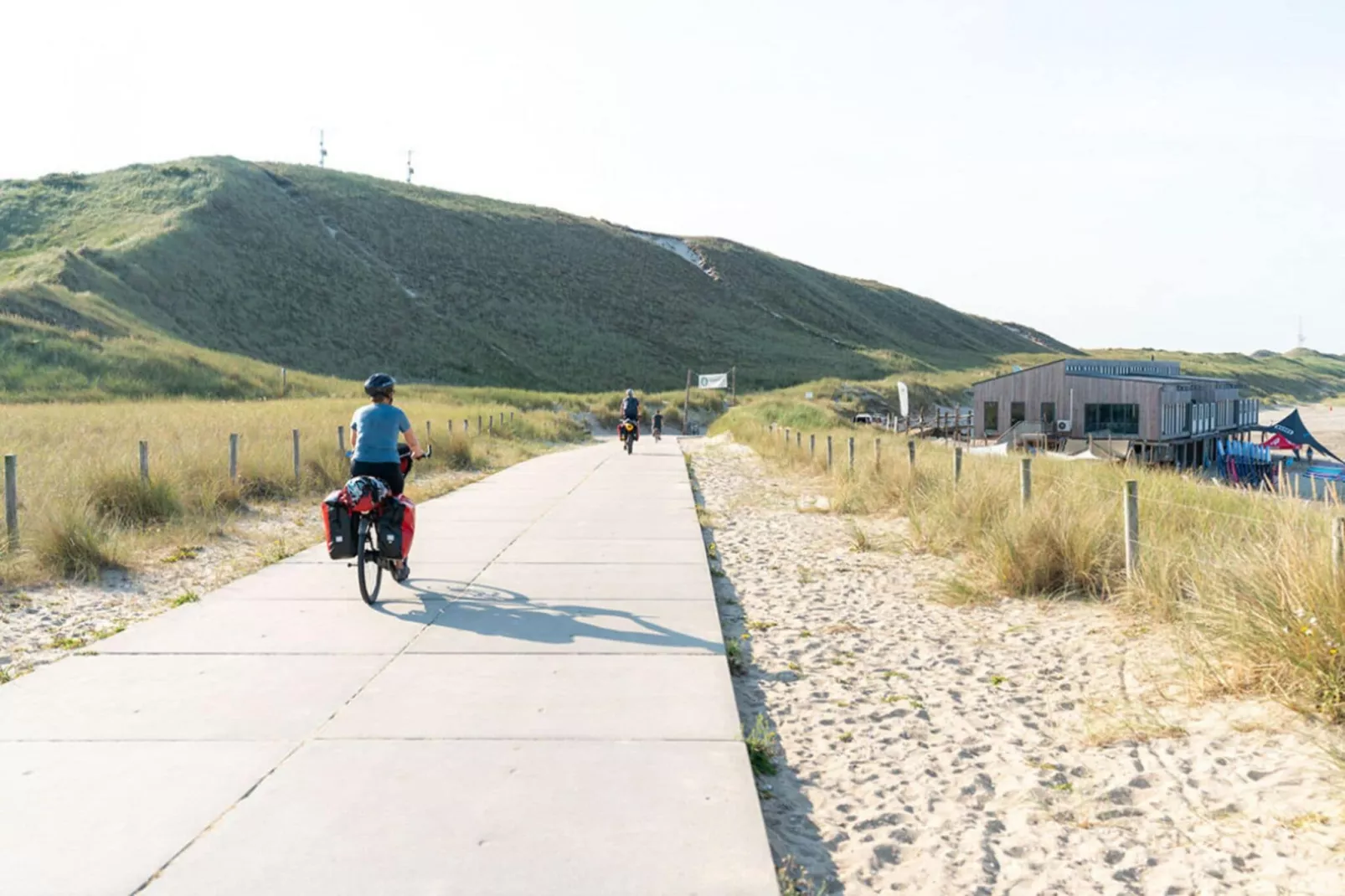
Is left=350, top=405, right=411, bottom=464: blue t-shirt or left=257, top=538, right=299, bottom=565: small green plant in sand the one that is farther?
left=257, top=538, right=299, bottom=565: small green plant in sand

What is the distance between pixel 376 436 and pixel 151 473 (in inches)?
252

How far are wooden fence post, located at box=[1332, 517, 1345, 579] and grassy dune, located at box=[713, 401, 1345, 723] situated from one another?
6 cm

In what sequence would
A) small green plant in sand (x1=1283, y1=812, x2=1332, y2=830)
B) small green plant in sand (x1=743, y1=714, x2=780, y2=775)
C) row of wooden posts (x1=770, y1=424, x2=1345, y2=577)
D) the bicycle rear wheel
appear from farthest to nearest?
1. the bicycle rear wheel
2. row of wooden posts (x1=770, y1=424, x2=1345, y2=577)
3. small green plant in sand (x1=743, y1=714, x2=780, y2=775)
4. small green plant in sand (x1=1283, y1=812, x2=1332, y2=830)

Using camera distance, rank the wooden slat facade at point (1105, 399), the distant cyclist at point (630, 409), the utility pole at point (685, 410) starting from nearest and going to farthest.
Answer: the distant cyclist at point (630, 409), the wooden slat facade at point (1105, 399), the utility pole at point (685, 410)

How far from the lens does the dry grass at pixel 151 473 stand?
31.4 feet

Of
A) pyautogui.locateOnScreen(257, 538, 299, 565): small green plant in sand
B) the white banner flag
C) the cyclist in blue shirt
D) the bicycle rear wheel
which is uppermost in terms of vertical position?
the white banner flag

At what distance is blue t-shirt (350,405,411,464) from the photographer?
8.22 meters

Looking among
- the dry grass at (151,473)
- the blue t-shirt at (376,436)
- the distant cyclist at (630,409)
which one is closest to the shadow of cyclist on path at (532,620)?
the blue t-shirt at (376,436)

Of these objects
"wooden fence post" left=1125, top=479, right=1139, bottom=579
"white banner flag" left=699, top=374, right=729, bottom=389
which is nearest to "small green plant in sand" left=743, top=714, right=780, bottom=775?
"wooden fence post" left=1125, top=479, right=1139, bottom=579

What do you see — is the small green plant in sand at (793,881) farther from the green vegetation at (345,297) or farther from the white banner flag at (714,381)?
the white banner flag at (714,381)

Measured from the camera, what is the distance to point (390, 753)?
464 cm

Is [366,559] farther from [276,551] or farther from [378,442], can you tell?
[276,551]

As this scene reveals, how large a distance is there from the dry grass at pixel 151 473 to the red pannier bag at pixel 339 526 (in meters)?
2.96

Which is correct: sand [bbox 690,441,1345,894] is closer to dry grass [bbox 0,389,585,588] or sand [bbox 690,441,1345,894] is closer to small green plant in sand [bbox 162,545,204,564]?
small green plant in sand [bbox 162,545,204,564]
